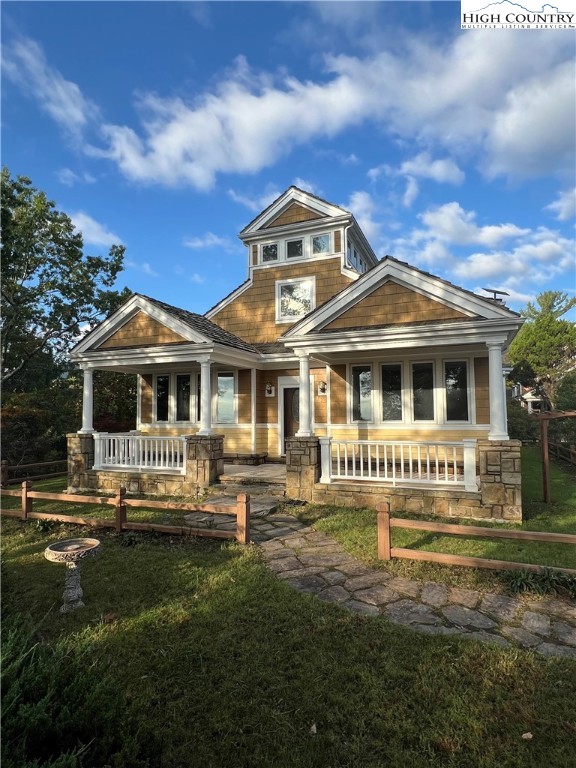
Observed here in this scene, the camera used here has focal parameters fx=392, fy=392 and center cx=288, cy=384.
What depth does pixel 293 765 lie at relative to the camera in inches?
88.6

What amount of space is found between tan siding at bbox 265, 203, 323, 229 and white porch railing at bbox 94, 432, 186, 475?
772cm

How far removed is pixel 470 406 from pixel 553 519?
3.22 m

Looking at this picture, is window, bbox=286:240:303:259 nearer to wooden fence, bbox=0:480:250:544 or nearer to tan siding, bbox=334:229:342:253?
tan siding, bbox=334:229:342:253

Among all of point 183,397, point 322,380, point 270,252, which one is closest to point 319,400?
point 322,380

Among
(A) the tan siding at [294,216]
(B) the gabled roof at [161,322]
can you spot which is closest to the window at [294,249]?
(A) the tan siding at [294,216]

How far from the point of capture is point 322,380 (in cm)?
1155

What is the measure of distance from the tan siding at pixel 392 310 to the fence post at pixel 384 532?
4.62 meters

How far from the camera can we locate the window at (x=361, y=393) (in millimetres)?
10781

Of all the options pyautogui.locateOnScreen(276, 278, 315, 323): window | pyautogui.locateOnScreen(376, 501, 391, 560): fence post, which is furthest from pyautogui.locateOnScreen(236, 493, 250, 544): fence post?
pyautogui.locateOnScreen(276, 278, 315, 323): window

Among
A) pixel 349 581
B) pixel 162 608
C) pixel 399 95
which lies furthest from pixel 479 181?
pixel 162 608

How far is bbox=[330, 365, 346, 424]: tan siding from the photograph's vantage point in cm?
1108

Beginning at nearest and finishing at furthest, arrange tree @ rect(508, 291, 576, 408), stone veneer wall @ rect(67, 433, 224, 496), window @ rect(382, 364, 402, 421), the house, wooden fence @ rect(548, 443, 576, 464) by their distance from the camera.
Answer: the house → stone veneer wall @ rect(67, 433, 224, 496) → window @ rect(382, 364, 402, 421) → wooden fence @ rect(548, 443, 576, 464) → tree @ rect(508, 291, 576, 408)

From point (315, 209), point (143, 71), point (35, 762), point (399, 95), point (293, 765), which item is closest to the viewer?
point (35, 762)

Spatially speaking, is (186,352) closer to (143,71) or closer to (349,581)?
(143,71)
